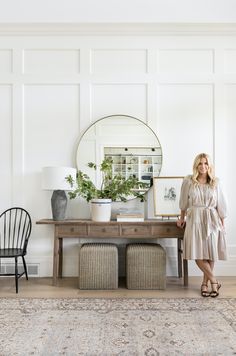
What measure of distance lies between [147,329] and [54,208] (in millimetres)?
1765

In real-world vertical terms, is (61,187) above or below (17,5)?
below

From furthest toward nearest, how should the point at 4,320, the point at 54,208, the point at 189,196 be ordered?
the point at 54,208
the point at 189,196
the point at 4,320

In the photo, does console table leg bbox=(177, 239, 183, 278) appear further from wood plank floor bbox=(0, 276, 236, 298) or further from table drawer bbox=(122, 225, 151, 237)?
table drawer bbox=(122, 225, 151, 237)

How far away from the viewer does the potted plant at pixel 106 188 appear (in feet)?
12.0

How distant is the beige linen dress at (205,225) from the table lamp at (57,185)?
A: 56.2 inches

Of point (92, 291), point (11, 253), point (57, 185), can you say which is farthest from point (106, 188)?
point (11, 253)

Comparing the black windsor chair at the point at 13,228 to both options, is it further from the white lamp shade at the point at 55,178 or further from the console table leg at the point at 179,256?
the console table leg at the point at 179,256

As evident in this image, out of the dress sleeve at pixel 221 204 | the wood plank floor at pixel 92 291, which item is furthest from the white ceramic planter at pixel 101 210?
the dress sleeve at pixel 221 204

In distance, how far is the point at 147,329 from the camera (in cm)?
254

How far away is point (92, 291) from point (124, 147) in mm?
1772

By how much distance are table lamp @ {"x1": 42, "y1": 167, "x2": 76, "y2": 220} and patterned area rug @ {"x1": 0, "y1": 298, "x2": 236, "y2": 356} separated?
3.32 ft

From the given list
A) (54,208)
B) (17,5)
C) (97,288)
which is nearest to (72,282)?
(97,288)

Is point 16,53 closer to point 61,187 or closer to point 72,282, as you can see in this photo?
point 61,187

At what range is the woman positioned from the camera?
3342mm
